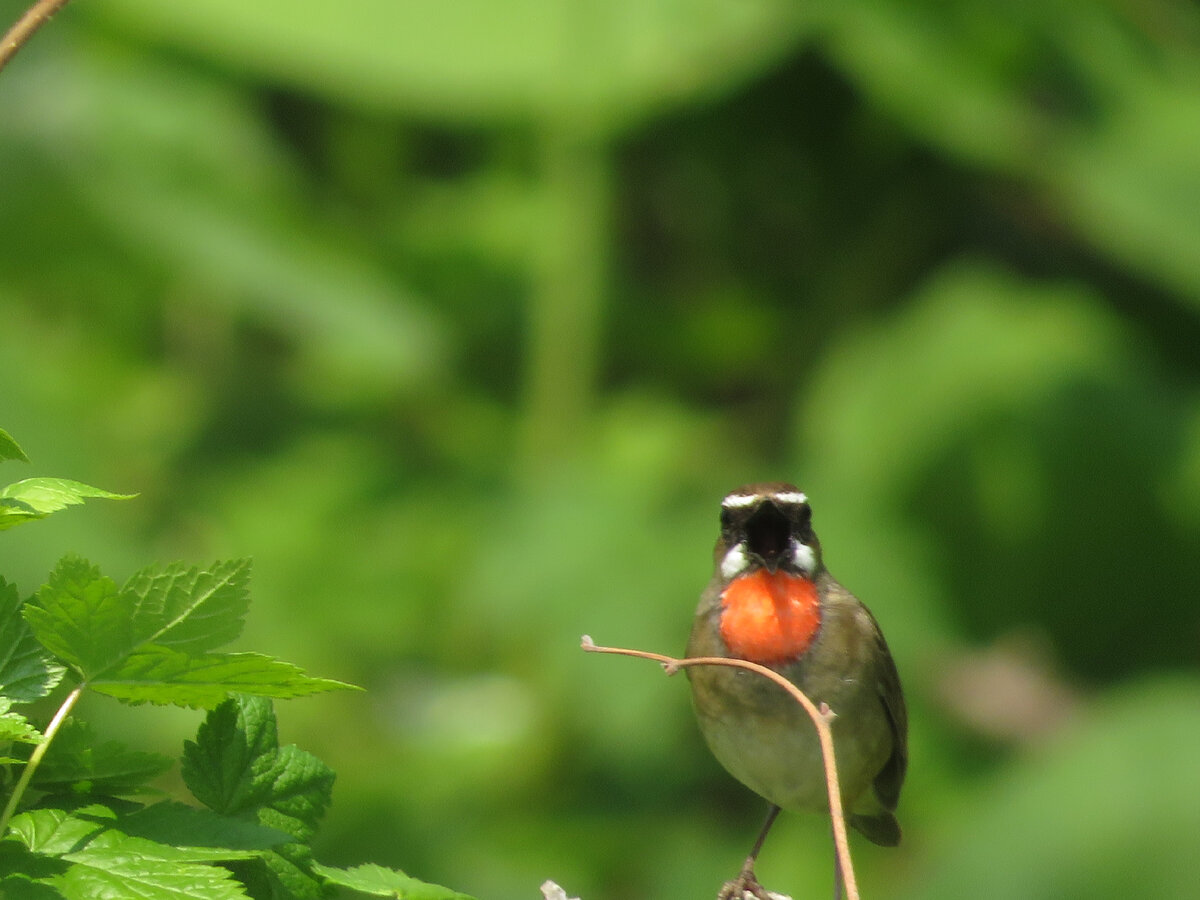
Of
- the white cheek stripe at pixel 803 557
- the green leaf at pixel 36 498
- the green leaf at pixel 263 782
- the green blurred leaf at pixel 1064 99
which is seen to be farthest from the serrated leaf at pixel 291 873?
the green blurred leaf at pixel 1064 99

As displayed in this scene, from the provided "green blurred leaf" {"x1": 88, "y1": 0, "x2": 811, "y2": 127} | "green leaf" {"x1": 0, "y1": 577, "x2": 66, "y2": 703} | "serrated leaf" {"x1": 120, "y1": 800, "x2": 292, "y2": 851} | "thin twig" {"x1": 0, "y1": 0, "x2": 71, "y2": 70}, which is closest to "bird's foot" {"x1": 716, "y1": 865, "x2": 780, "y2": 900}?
"serrated leaf" {"x1": 120, "y1": 800, "x2": 292, "y2": 851}

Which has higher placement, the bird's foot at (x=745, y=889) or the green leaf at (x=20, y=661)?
the bird's foot at (x=745, y=889)

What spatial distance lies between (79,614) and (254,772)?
0.22m

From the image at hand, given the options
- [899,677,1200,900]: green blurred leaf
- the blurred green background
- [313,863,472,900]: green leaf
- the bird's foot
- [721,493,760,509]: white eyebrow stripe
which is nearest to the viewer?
[313,863,472,900]: green leaf

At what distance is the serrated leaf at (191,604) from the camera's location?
4.23ft

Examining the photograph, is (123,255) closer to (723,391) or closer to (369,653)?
(369,653)

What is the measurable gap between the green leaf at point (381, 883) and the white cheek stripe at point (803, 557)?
109 centimetres

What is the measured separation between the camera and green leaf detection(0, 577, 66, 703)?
4.34ft

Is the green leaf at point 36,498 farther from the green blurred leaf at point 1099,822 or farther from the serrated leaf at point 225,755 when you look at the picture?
the green blurred leaf at point 1099,822

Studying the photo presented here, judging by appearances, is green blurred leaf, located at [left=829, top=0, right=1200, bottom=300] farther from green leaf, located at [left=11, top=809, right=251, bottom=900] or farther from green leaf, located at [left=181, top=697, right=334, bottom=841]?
green leaf, located at [left=11, top=809, right=251, bottom=900]

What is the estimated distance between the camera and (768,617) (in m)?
2.42

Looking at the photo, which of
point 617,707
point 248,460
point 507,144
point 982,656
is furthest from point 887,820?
point 507,144

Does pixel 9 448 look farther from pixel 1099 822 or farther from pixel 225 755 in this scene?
pixel 1099 822

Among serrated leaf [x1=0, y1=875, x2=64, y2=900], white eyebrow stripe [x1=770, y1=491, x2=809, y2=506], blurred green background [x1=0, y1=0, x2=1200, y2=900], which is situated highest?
blurred green background [x1=0, y1=0, x2=1200, y2=900]
